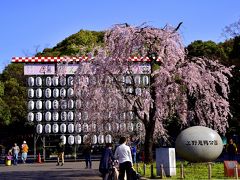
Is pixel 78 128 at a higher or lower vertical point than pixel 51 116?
lower

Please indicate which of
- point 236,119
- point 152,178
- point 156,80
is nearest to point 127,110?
point 156,80

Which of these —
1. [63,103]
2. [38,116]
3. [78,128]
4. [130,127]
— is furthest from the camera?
[38,116]

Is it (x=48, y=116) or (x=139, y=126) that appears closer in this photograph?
(x=139, y=126)

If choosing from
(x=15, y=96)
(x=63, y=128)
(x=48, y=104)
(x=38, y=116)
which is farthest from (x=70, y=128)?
(x=15, y=96)

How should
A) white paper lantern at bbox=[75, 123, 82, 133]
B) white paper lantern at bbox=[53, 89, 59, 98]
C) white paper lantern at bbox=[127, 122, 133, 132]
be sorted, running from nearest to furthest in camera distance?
white paper lantern at bbox=[127, 122, 133, 132]
white paper lantern at bbox=[75, 123, 82, 133]
white paper lantern at bbox=[53, 89, 59, 98]

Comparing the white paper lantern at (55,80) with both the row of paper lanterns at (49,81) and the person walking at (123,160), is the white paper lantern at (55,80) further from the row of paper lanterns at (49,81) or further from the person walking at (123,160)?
the person walking at (123,160)

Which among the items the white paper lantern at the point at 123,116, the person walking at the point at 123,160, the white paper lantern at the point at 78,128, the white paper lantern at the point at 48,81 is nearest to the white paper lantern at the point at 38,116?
the white paper lantern at the point at 48,81

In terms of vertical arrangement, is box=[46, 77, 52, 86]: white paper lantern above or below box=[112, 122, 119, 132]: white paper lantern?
above

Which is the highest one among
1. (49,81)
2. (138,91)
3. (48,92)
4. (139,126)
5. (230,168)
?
(49,81)

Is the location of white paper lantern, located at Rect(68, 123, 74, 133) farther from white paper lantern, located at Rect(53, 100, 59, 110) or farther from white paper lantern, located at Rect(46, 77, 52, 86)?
white paper lantern, located at Rect(46, 77, 52, 86)

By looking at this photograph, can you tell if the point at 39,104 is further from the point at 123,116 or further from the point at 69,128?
the point at 123,116

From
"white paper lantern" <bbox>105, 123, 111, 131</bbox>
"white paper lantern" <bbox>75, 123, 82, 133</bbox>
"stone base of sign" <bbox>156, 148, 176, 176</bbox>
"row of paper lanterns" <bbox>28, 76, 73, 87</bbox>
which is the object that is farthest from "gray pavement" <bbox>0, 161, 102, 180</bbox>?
"row of paper lanterns" <bbox>28, 76, 73, 87</bbox>

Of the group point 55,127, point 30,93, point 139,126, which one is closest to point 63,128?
point 55,127

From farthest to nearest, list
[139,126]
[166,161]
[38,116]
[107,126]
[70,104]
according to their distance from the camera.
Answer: [38,116], [70,104], [139,126], [107,126], [166,161]
